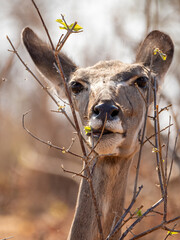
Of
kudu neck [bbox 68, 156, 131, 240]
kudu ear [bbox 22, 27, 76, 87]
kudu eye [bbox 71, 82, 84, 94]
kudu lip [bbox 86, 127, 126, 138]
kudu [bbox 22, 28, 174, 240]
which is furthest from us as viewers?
kudu ear [bbox 22, 27, 76, 87]

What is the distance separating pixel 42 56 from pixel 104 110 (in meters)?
2.18

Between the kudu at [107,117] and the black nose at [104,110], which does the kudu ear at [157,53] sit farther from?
the black nose at [104,110]

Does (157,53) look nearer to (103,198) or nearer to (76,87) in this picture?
(76,87)

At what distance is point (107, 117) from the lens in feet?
17.0

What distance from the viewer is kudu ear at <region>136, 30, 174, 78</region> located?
279 inches

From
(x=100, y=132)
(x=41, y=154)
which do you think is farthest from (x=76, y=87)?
(x=41, y=154)

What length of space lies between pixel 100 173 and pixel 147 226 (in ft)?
18.5

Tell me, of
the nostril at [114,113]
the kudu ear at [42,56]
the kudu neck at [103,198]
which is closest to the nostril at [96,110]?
the nostril at [114,113]

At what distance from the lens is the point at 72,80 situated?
664 cm

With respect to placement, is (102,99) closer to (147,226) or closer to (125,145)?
(125,145)

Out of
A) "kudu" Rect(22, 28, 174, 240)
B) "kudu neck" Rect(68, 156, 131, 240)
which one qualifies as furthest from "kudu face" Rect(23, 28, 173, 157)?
"kudu neck" Rect(68, 156, 131, 240)

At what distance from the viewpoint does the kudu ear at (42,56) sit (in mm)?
6953

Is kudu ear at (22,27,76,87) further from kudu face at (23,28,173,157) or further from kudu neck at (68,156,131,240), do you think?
kudu neck at (68,156,131,240)

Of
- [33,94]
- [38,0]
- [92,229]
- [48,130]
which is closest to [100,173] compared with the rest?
[92,229]
